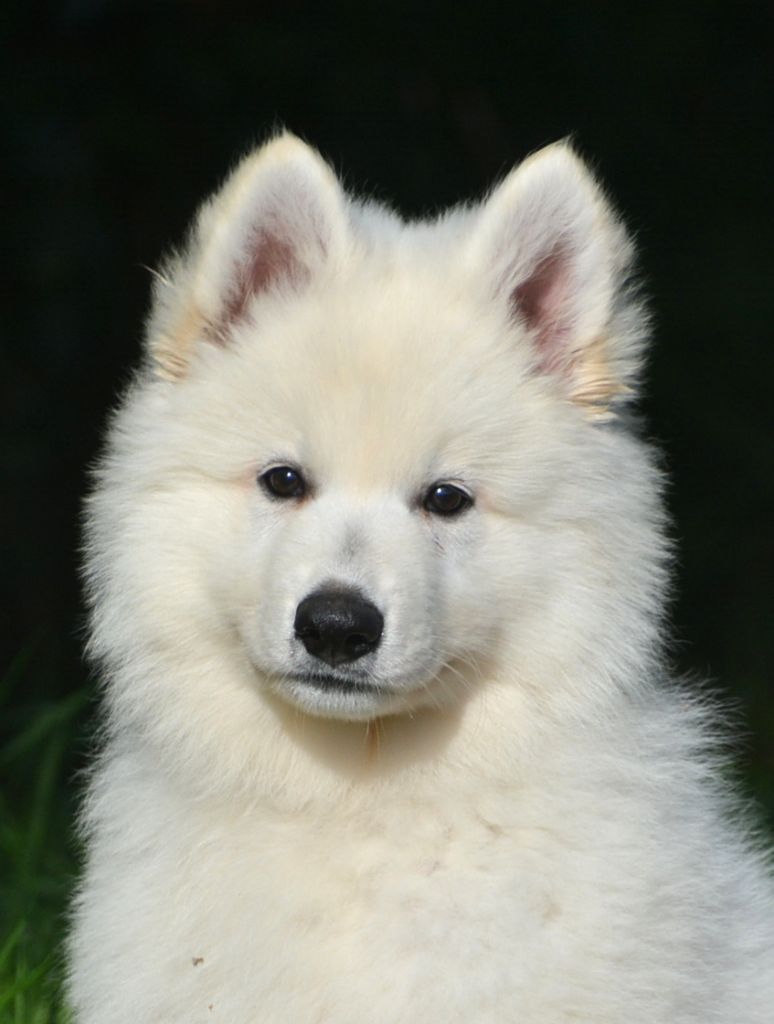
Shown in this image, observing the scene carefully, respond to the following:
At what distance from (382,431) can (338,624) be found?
18.2 inches

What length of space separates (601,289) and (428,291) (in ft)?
1.31

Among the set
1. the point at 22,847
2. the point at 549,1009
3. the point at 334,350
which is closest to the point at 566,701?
the point at 549,1009

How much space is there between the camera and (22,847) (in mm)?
5402

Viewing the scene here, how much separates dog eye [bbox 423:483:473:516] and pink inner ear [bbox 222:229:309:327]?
1.96 feet

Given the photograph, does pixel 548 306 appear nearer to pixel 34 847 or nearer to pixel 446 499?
pixel 446 499

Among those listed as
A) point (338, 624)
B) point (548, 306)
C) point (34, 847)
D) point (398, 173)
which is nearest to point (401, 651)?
point (338, 624)

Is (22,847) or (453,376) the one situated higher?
(453,376)

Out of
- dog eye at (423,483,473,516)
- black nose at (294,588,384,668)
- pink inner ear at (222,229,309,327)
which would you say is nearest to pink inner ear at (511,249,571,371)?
dog eye at (423,483,473,516)

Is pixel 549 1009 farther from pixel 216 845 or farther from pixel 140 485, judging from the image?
pixel 140 485

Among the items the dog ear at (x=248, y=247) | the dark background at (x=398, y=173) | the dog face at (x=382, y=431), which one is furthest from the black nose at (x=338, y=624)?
the dark background at (x=398, y=173)

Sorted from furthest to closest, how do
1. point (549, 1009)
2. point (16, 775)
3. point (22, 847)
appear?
1. point (16, 775)
2. point (22, 847)
3. point (549, 1009)

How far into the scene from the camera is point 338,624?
3.45 meters

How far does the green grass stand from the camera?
441 cm

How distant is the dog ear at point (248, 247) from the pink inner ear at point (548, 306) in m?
0.46
